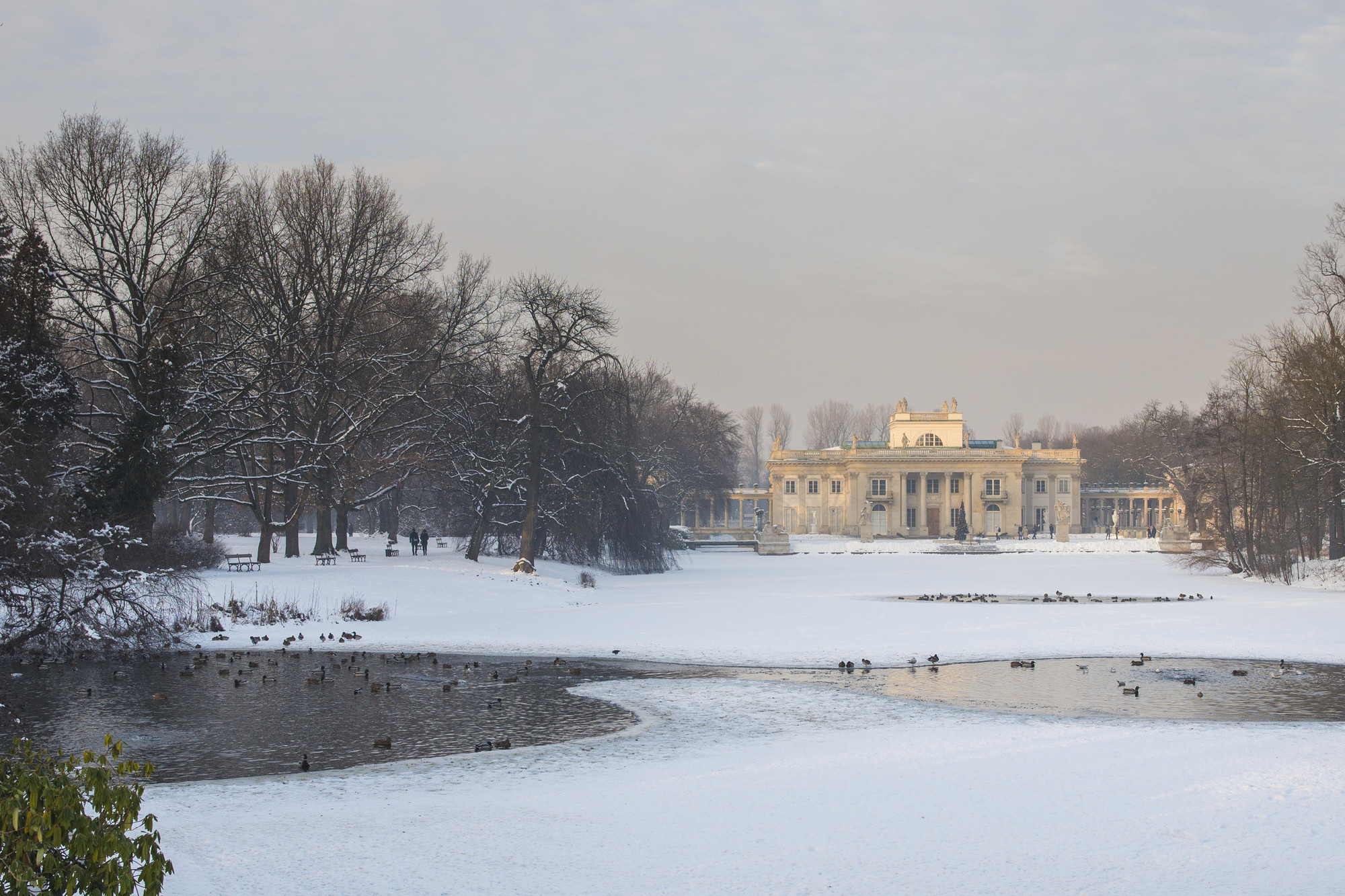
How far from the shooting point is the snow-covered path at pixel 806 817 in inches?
269

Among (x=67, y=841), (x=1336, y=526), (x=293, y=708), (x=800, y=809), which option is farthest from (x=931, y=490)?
(x=67, y=841)

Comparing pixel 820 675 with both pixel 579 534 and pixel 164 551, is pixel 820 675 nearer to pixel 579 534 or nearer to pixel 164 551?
pixel 164 551

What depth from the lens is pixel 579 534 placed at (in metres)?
37.8

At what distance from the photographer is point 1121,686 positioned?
559 inches

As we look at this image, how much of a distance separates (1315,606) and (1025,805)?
21737 mm

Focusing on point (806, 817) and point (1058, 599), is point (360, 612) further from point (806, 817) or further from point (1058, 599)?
point (1058, 599)

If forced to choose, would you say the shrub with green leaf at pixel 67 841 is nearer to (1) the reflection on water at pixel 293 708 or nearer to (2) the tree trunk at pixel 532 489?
(1) the reflection on water at pixel 293 708

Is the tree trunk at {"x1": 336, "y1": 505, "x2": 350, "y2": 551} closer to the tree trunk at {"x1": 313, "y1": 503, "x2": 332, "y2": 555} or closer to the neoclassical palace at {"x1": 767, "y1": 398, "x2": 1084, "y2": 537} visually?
the tree trunk at {"x1": 313, "y1": 503, "x2": 332, "y2": 555}

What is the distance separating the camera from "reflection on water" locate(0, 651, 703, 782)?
34.6ft

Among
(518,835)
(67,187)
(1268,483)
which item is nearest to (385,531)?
(67,187)

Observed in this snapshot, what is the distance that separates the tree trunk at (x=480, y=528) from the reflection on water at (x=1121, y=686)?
72.9ft

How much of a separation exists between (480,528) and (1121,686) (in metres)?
26.3

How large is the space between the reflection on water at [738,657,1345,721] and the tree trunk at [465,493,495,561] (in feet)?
72.9

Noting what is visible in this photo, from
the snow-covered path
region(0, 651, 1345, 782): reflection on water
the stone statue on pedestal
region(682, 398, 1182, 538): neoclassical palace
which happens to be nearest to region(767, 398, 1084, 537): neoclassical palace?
region(682, 398, 1182, 538): neoclassical palace
